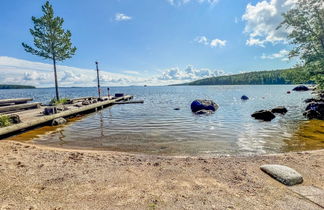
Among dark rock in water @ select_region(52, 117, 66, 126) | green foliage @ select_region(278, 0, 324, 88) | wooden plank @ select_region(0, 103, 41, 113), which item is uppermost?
green foliage @ select_region(278, 0, 324, 88)

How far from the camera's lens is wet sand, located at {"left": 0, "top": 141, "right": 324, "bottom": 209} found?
376 centimetres

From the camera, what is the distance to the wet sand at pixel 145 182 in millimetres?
3756

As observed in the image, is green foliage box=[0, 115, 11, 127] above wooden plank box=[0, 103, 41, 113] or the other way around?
the other way around

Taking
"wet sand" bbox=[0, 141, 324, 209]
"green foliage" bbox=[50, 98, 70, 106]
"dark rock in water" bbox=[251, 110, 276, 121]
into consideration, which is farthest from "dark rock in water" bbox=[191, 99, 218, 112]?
"green foliage" bbox=[50, 98, 70, 106]

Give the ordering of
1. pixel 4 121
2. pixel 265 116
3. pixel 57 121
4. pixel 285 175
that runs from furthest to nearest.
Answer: pixel 265 116 → pixel 57 121 → pixel 4 121 → pixel 285 175

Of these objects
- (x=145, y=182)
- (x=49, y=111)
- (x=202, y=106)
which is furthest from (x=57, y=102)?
(x=145, y=182)

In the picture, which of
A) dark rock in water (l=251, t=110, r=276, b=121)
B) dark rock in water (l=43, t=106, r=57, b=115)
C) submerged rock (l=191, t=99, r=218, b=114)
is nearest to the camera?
dark rock in water (l=43, t=106, r=57, b=115)

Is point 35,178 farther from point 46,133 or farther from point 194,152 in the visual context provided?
point 46,133

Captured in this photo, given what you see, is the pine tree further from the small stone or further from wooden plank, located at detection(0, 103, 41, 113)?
the small stone

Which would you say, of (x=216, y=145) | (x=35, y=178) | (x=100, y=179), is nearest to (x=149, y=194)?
(x=100, y=179)

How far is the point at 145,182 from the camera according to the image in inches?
189

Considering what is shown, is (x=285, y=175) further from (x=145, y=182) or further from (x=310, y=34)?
(x=310, y=34)

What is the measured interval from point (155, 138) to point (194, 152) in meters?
3.23

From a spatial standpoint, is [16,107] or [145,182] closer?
[145,182]
